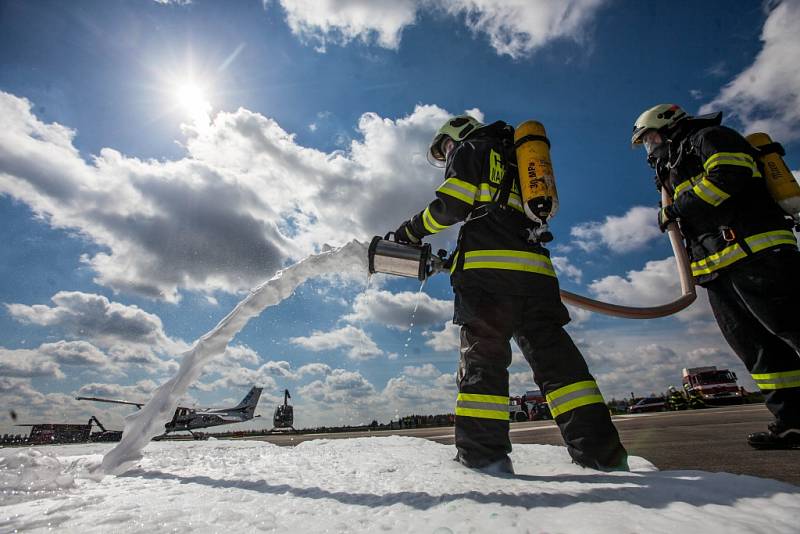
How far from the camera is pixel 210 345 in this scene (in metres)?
2.97

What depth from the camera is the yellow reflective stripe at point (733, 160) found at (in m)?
2.79

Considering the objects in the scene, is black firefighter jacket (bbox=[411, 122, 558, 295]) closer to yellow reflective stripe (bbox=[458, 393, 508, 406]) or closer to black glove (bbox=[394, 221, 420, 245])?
black glove (bbox=[394, 221, 420, 245])

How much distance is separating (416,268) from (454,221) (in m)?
0.66

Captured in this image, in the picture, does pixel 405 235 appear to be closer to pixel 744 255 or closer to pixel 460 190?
pixel 460 190

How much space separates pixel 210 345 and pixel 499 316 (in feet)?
7.11

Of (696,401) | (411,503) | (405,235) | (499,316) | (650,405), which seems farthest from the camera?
(650,405)

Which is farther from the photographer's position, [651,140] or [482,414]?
[651,140]

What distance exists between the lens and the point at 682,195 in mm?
3102

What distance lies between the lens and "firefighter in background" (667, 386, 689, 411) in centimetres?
1960

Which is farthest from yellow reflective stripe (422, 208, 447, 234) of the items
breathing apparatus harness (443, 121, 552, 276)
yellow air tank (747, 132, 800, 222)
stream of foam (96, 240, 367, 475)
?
yellow air tank (747, 132, 800, 222)

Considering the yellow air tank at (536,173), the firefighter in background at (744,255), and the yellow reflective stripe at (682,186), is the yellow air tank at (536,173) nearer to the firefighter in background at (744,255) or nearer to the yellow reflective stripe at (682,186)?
the firefighter in background at (744,255)

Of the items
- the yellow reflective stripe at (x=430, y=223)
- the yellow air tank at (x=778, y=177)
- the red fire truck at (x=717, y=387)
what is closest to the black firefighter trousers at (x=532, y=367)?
the yellow reflective stripe at (x=430, y=223)

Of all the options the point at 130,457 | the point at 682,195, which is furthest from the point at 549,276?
the point at 130,457

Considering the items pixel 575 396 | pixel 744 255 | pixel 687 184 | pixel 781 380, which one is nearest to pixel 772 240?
pixel 744 255
